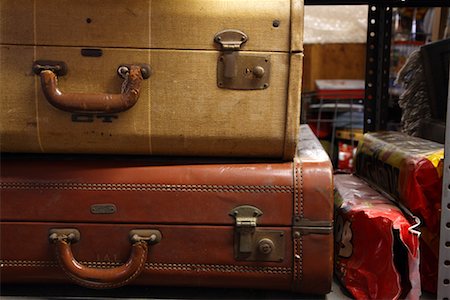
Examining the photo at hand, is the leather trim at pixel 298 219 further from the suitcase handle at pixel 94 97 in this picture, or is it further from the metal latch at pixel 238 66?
the suitcase handle at pixel 94 97

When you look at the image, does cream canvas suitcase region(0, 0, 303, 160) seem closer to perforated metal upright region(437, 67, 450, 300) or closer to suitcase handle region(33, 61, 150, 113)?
suitcase handle region(33, 61, 150, 113)

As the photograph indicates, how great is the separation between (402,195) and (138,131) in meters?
0.41

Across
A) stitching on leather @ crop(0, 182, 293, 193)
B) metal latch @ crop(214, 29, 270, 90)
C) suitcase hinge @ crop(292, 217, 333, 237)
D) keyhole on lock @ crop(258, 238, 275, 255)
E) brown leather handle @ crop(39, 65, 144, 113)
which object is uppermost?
metal latch @ crop(214, 29, 270, 90)

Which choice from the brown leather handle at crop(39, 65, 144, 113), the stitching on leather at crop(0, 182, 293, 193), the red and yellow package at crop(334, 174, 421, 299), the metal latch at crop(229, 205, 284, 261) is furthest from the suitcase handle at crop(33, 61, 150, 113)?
the red and yellow package at crop(334, 174, 421, 299)

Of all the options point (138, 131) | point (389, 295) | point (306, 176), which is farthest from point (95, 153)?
point (389, 295)

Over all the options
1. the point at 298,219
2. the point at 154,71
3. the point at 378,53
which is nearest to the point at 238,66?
the point at 154,71

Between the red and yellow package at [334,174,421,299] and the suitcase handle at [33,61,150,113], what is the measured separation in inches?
13.9

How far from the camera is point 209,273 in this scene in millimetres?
669

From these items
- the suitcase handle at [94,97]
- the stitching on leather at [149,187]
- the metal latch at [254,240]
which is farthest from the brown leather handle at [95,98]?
the metal latch at [254,240]

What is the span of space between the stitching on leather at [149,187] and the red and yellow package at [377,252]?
122 millimetres

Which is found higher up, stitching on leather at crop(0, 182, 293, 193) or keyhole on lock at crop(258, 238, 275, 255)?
stitching on leather at crop(0, 182, 293, 193)

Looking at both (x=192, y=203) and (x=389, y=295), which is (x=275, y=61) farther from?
(x=389, y=295)

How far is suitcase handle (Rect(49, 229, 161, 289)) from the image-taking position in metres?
0.65

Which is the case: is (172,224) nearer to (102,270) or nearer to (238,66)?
(102,270)
